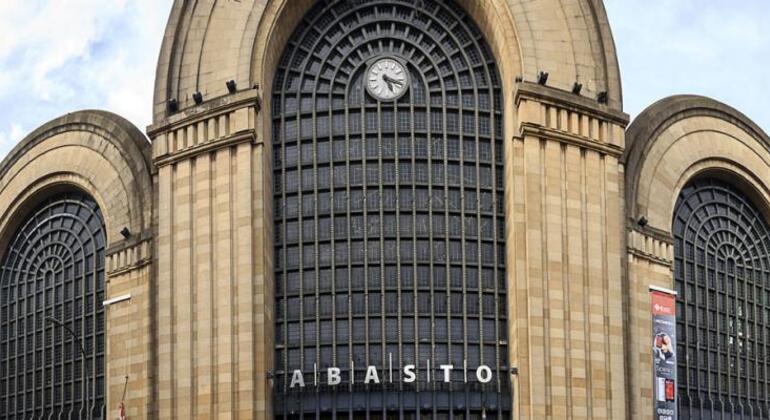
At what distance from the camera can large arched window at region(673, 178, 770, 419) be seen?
67438 mm

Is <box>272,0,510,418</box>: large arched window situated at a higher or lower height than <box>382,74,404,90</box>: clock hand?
lower

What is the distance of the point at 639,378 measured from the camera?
61781 millimetres

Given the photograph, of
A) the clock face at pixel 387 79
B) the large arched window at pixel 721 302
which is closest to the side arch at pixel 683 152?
the large arched window at pixel 721 302

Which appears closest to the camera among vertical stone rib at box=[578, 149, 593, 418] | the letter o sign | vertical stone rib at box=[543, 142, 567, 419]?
vertical stone rib at box=[543, 142, 567, 419]

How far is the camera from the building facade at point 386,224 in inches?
2275

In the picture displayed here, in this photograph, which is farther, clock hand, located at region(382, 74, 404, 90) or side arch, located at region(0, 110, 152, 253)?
side arch, located at region(0, 110, 152, 253)

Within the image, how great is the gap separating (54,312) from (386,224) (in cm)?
2000

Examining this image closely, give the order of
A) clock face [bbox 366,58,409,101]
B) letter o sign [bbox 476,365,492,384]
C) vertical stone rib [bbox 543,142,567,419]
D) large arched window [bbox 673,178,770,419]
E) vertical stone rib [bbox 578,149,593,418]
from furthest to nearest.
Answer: large arched window [bbox 673,178,770,419] < clock face [bbox 366,58,409,101] < vertical stone rib [bbox 578,149,593,418] < letter o sign [bbox 476,365,492,384] < vertical stone rib [bbox 543,142,567,419]

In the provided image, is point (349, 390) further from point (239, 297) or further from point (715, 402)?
point (715, 402)

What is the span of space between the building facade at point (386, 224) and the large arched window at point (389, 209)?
9 centimetres

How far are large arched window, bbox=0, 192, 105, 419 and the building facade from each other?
1.58 metres

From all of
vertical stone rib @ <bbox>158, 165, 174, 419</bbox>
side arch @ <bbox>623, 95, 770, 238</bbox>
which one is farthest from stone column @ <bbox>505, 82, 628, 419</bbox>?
vertical stone rib @ <bbox>158, 165, 174, 419</bbox>

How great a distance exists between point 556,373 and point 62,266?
26240 mm

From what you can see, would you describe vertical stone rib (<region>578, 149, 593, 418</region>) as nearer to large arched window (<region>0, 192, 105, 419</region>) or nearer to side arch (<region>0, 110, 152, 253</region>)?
side arch (<region>0, 110, 152, 253</region>)
